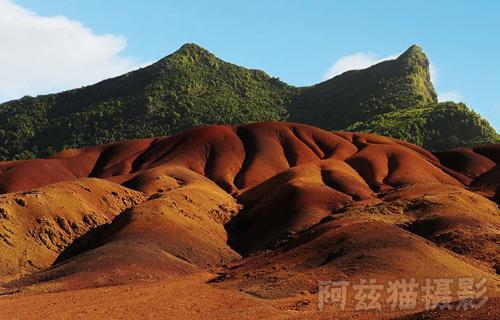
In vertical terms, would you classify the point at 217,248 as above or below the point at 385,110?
below

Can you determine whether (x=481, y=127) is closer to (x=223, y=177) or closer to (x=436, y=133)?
(x=436, y=133)

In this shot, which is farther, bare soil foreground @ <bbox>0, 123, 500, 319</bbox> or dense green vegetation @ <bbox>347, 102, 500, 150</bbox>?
dense green vegetation @ <bbox>347, 102, 500, 150</bbox>

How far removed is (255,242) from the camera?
69875 mm

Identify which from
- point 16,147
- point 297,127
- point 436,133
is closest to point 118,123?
point 16,147

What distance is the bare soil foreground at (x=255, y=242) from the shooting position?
132ft

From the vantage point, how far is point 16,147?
192 meters

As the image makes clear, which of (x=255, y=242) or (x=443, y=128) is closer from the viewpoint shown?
(x=255, y=242)

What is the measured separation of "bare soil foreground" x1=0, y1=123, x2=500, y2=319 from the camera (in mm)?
40250

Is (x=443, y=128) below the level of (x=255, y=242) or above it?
above

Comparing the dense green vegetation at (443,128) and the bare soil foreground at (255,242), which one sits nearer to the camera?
the bare soil foreground at (255,242)

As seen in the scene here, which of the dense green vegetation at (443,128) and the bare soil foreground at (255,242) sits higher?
the dense green vegetation at (443,128)

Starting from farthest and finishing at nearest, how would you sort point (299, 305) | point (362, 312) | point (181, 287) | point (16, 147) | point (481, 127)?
point (16, 147)
point (481, 127)
point (181, 287)
point (299, 305)
point (362, 312)

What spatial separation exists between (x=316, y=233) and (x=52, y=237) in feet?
90.8

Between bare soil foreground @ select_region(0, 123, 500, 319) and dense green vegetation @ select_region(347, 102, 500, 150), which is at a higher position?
dense green vegetation @ select_region(347, 102, 500, 150)
